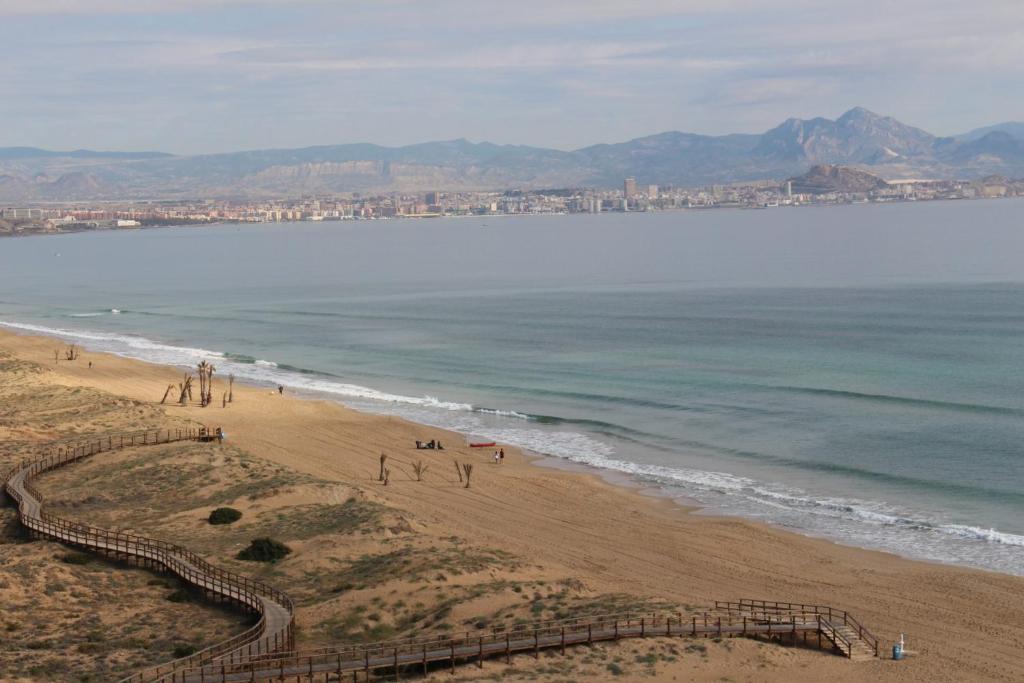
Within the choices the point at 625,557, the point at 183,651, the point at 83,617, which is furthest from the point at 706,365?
the point at 183,651

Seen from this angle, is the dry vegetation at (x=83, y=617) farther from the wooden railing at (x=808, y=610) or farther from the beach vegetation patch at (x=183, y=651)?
the wooden railing at (x=808, y=610)

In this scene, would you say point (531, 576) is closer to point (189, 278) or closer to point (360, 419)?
point (360, 419)

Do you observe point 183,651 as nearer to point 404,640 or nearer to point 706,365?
point 404,640

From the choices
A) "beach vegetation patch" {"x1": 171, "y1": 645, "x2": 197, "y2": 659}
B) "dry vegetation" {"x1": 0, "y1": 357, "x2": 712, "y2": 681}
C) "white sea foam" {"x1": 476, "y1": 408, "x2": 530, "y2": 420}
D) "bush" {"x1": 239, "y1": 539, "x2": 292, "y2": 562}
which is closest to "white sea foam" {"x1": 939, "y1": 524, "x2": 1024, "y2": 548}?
"dry vegetation" {"x1": 0, "y1": 357, "x2": 712, "y2": 681}

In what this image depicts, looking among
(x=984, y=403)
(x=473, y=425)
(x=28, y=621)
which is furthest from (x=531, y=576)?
(x=984, y=403)

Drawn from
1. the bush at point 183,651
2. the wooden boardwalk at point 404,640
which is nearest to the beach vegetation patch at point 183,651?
the bush at point 183,651
